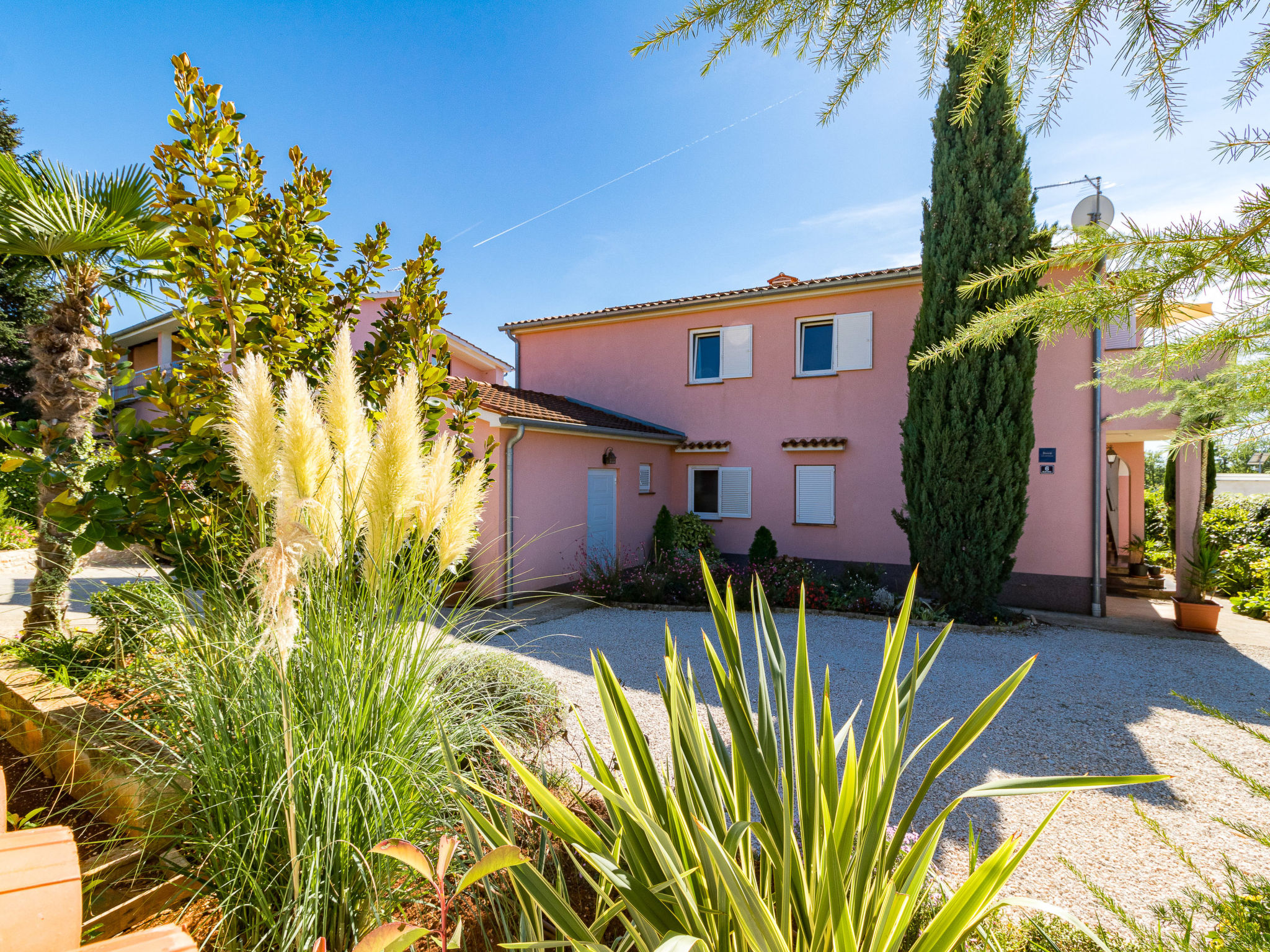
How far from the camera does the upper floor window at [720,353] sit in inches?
501

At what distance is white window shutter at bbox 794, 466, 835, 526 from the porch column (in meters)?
5.31

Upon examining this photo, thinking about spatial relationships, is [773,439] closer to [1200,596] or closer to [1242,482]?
[1200,596]

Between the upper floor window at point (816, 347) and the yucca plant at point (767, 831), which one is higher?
the upper floor window at point (816, 347)

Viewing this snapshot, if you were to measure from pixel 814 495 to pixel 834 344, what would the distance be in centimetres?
321

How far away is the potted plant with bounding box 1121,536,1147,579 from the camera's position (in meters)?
12.9

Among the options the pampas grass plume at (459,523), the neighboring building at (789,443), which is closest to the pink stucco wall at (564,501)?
the neighboring building at (789,443)

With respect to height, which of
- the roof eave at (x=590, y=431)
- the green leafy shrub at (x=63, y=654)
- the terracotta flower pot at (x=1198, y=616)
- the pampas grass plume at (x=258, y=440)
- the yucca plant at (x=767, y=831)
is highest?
the roof eave at (x=590, y=431)

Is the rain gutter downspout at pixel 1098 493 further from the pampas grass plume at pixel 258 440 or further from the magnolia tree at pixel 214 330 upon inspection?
the pampas grass plume at pixel 258 440

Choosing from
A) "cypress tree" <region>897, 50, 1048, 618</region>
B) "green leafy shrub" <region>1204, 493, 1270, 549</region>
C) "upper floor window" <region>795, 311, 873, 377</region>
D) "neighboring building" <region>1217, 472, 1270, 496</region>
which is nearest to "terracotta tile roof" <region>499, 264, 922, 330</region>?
"upper floor window" <region>795, 311, 873, 377</region>

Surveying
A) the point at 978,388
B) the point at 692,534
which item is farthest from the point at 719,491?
the point at 978,388

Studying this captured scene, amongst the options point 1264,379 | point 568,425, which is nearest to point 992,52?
point 1264,379

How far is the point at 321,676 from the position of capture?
184cm

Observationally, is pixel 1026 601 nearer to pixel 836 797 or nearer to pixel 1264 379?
pixel 1264 379

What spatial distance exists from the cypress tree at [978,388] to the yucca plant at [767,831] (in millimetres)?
8585
